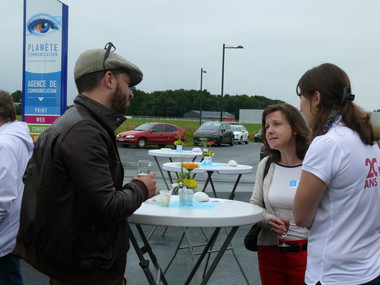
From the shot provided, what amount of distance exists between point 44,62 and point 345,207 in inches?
256

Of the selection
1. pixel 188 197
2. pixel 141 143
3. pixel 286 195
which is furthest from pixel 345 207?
pixel 141 143

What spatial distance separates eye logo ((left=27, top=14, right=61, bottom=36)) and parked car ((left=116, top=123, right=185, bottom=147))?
662 inches

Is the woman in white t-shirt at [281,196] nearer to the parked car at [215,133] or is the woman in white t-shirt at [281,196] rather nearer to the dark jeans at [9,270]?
the dark jeans at [9,270]

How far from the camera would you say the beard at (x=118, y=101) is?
6.76ft

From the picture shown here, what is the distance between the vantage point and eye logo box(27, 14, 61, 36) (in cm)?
729

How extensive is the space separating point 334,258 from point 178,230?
5.18 meters

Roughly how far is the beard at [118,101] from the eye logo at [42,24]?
18.9 feet

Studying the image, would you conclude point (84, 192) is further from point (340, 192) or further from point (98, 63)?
point (340, 192)

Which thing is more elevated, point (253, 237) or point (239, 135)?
point (253, 237)

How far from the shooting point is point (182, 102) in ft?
427

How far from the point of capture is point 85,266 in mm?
1868

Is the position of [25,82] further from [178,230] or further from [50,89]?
[178,230]

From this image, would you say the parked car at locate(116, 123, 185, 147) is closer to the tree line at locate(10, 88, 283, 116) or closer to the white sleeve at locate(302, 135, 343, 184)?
the white sleeve at locate(302, 135, 343, 184)

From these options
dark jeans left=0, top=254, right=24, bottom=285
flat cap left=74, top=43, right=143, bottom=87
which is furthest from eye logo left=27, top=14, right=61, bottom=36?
flat cap left=74, top=43, right=143, bottom=87
